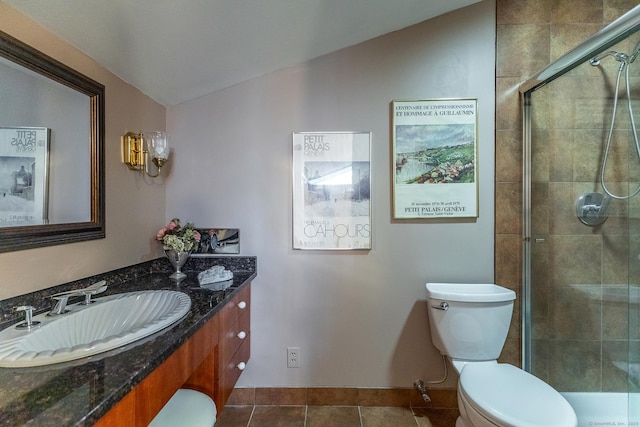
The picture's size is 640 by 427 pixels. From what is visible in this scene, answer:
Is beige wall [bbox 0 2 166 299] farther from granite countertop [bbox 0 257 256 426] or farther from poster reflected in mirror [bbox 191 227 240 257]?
poster reflected in mirror [bbox 191 227 240 257]

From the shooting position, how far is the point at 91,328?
0.99m

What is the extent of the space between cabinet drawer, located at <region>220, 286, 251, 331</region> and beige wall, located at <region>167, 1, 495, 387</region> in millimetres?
125

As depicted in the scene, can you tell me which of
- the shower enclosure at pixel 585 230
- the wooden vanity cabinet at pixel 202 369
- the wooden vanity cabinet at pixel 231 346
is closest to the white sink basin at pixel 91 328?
the wooden vanity cabinet at pixel 202 369

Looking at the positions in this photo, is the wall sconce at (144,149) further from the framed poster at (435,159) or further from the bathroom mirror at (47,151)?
the framed poster at (435,159)

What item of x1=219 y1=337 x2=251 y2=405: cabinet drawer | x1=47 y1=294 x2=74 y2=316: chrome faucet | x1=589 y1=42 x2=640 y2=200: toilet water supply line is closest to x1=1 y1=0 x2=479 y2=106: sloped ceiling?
x1=589 y1=42 x2=640 y2=200: toilet water supply line

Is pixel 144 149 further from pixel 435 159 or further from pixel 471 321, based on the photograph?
pixel 471 321

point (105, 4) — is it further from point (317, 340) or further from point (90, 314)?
point (317, 340)

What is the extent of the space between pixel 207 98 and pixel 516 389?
2.27 m

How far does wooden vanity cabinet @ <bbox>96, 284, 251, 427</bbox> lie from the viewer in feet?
2.12

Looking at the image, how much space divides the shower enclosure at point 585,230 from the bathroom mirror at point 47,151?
7.66 feet

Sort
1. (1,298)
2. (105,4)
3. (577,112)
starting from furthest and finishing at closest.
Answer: (577,112) → (105,4) → (1,298)

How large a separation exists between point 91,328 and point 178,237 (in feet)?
1.88

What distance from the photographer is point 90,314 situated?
0.99 meters

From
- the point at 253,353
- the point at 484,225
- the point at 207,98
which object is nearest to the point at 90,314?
the point at 253,353
